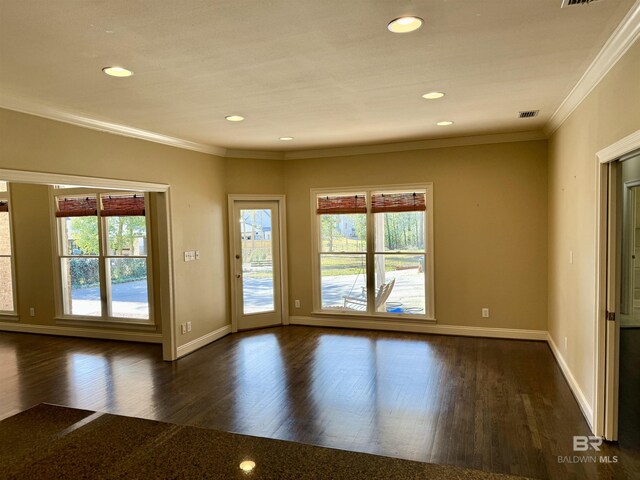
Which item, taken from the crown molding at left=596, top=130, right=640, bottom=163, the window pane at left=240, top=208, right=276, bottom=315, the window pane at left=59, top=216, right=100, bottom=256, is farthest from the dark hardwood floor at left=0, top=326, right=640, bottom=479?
the crown molding at left=596, top=130, right=640, bottom=163

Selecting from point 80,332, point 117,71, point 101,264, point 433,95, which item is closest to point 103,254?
point 101,264

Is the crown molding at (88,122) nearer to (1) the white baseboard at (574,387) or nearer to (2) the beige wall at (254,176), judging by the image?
(2) the beige wall at (254,176)

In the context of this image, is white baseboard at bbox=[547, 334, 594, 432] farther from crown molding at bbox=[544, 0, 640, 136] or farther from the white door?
the white door

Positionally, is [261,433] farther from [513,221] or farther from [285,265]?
[513,221]

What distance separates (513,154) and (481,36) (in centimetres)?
334

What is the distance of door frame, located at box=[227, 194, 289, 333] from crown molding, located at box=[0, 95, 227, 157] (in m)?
0.92

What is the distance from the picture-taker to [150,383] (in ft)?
14.0

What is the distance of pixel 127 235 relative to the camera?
19.5 ft

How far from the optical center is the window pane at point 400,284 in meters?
5.94

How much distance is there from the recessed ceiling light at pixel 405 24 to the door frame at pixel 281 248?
13.9ft

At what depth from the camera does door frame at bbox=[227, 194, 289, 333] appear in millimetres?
6168

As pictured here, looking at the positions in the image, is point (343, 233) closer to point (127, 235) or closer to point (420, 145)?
point (420, 145)

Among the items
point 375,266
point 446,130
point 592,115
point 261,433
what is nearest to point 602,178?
point 592,115

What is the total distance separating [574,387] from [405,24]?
11.2 feet
